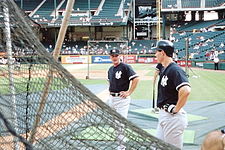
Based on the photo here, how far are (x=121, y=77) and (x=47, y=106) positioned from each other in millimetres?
2638

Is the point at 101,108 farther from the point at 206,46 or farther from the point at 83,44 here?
the point at 83,44

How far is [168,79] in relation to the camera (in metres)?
3.92

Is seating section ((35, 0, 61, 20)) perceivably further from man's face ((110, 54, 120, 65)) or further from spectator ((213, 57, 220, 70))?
man's face ((110, 54, 120, 65))

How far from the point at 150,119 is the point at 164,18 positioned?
3586 cm

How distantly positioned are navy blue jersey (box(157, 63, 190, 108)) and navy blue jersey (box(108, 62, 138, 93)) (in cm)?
152

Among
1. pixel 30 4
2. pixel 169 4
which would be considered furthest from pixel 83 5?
pixel 169 4

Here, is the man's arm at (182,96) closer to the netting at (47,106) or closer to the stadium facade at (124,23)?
the netting at (47,106)

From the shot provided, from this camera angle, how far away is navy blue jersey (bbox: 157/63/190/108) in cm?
384

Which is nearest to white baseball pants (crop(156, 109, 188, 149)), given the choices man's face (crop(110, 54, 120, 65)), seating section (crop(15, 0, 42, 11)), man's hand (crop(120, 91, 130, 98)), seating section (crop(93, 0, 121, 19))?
man's hand (crop(120, 91, 130, 98))

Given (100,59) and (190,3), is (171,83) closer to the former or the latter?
(100,59)

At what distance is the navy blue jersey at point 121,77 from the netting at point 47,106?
6.91ft

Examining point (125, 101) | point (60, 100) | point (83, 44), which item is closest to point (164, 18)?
point (83, 44)

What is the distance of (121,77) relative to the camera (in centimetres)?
561

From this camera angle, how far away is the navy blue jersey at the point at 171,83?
3.84m
